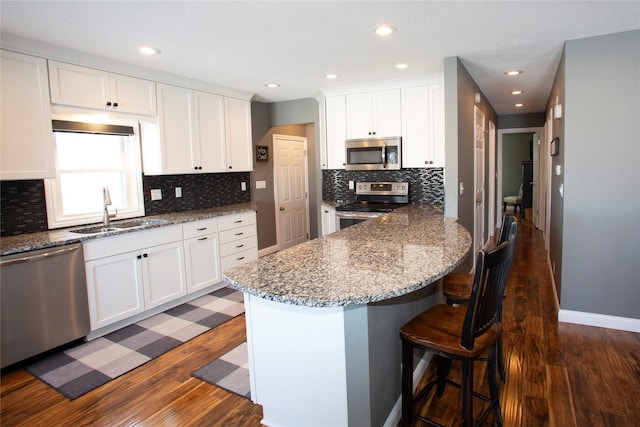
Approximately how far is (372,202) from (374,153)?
64 cm

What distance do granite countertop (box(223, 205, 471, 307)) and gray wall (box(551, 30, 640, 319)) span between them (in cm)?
123

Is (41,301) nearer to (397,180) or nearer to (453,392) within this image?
(453,392)

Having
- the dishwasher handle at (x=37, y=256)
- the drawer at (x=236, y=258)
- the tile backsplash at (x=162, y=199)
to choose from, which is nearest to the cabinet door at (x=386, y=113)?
the tile backsplash at (x=162, y=199)

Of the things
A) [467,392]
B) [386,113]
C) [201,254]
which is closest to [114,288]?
[201,254]

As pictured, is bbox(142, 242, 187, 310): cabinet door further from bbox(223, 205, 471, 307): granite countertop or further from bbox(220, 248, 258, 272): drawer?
bbox(223, 205, 471, 307): granite countertop

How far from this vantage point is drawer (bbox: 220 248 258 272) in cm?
420

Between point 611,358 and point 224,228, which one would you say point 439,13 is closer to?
point 611,358

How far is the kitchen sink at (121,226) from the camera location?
329cm

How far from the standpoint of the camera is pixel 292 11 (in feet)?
7.61

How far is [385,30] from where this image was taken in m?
2.67

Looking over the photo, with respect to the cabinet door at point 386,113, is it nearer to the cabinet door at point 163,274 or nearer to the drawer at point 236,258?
the drawer at point 236,258

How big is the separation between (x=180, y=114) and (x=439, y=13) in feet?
8.85

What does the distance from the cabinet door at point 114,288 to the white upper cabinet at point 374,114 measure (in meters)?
2.81

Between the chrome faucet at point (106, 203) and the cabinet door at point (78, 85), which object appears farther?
the chrome faucet at point (106, 203)
